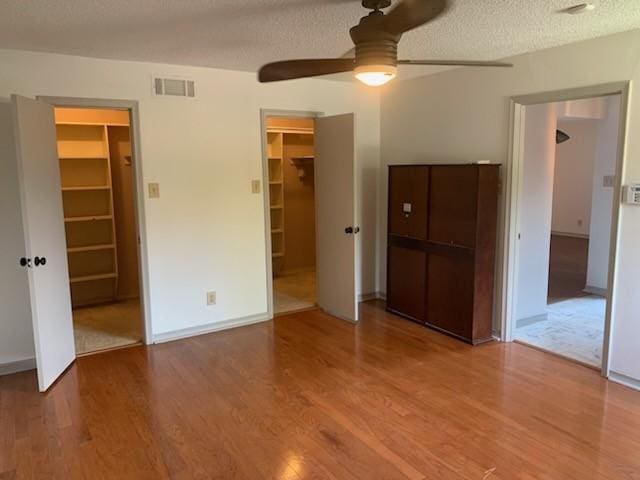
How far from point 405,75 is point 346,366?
2.86 m

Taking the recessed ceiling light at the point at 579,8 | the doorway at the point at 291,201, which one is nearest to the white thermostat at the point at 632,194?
the recessed ceiling light at the point at 579,8

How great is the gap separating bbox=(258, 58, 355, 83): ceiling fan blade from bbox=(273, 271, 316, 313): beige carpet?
305cm

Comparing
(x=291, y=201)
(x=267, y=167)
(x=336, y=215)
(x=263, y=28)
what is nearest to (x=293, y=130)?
(x=291, y=201)

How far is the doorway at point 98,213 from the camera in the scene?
16.5ft

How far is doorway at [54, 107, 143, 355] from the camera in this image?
503 centimetres

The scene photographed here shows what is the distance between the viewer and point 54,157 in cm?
350

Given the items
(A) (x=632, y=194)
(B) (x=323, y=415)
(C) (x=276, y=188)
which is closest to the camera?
(B) (x=323, y=415)

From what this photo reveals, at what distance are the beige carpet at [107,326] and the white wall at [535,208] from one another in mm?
3531

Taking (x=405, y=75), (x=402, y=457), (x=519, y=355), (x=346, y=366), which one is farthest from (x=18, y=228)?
(x=519, y=355)

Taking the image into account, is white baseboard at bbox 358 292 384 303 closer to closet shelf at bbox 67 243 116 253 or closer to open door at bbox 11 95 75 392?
closet shelf at bbox 67 243 116 253

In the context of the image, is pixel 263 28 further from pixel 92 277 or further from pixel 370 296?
pixel 92 277

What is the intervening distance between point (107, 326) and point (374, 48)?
376cm

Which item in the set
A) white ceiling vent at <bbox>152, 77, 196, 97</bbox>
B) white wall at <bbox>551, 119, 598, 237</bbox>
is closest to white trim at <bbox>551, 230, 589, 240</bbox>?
white wall at <bbox>551, 119, 598, 237</bbox>

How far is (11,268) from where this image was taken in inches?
138
